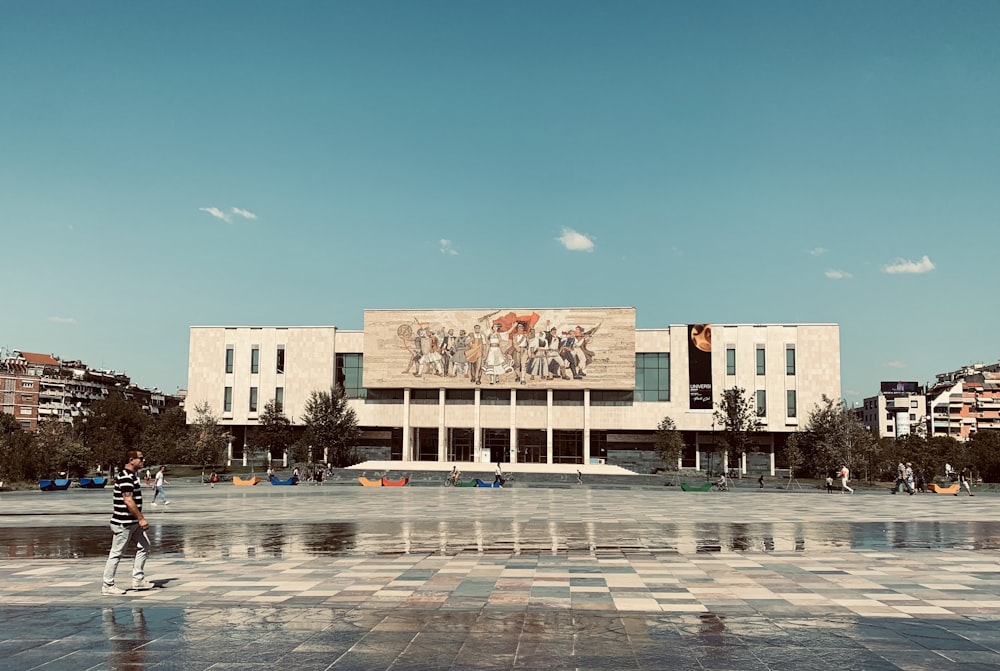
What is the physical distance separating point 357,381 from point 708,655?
83.1 metres

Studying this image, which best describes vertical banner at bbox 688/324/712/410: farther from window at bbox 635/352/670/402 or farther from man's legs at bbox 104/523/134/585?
man's legs at bbox 104/523/134/585

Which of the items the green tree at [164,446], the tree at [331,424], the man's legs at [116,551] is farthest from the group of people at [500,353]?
the man's legs at [116,551]

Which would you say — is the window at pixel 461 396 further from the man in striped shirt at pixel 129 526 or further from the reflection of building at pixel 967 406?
the reflection of building at pixel 967 406

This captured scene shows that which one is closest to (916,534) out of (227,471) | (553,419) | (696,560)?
(696,560)

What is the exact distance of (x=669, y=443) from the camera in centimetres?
7812

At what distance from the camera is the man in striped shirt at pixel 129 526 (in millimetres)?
10916

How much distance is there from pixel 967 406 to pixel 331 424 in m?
124

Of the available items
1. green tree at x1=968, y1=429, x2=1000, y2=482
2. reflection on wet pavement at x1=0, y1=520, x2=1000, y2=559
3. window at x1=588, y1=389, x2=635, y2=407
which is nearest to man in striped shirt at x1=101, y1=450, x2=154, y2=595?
reflection on wet pavement at x1=0, y1=520, x2=1000, y2=559

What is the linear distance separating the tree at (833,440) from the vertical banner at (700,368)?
1027 centimetres

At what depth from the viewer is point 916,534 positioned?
1959 cm

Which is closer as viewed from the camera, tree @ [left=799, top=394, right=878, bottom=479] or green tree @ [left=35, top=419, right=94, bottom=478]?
green tree @ [left=35, top=419, right=94, bottom=478]

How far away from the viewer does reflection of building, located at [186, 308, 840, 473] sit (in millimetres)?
81688

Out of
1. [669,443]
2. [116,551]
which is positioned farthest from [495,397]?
[116,551]

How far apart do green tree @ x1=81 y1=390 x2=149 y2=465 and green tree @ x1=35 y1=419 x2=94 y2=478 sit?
170 inches
